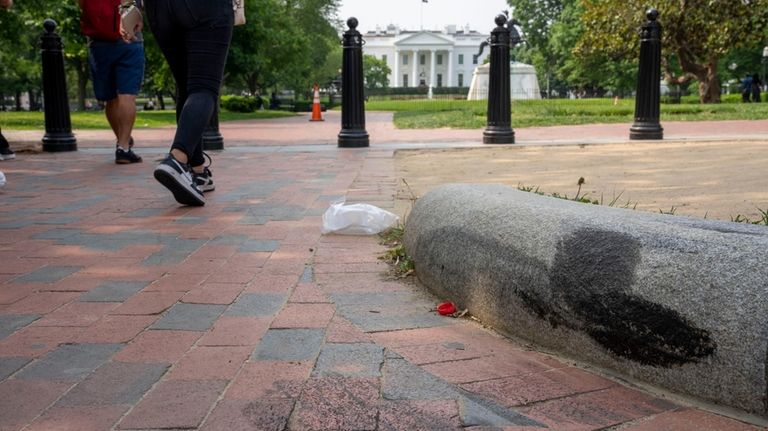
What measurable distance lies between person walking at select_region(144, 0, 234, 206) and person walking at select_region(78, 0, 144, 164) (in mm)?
2716

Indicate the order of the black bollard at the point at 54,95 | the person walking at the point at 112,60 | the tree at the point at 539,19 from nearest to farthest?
the person walking at the point at 112,60, the black bollard at the point at 54,95, the tree at the point at 539,19

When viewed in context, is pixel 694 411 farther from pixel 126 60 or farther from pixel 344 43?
pixel 344 43

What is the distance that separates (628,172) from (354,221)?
10.6 feet

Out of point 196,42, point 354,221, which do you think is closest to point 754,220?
point 354,221

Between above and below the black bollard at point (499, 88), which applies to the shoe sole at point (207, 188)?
below

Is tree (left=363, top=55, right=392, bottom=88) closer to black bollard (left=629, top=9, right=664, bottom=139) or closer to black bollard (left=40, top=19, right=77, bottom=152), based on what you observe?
black bollard (left=629, top=9, right=664, bottom=139)

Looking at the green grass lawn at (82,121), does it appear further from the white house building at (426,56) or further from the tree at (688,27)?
Result: the white house building at (426,56)

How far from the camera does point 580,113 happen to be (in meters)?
19.5

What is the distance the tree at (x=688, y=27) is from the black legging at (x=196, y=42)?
22.8 meters

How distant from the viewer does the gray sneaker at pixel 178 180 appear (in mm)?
4199

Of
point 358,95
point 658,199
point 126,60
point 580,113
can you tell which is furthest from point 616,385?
point 580,113

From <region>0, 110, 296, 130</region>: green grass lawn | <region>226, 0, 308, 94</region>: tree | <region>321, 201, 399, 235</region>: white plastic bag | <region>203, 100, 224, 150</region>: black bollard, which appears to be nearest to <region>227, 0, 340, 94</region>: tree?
<region>226, 0, 308, 94</region>: tree

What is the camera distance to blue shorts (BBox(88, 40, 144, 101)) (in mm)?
Answer: 7152

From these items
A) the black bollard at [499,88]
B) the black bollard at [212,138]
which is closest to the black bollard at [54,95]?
the black bollard at [212,138]
